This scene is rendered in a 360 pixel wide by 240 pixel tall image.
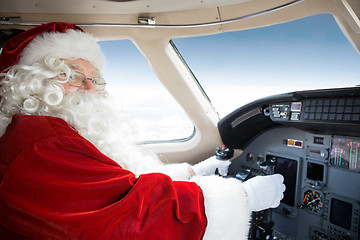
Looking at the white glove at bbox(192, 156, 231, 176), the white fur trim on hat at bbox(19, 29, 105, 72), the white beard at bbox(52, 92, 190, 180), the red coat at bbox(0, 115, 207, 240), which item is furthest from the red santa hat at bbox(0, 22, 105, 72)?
the white glove at bbox(192, 156, 231, 176)

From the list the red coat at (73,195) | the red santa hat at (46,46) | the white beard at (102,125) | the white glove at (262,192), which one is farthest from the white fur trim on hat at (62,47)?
the white glove at (262,192)

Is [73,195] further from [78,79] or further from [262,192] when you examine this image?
[262,192]

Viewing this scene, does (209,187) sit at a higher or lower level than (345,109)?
lower

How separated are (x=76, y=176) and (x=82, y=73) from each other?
26.2 inches

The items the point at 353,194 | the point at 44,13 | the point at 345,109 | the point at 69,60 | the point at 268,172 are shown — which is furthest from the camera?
the point at 44,13

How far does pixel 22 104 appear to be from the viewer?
1.08 metres

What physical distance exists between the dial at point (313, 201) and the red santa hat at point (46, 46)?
6.45ft

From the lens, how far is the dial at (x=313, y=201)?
183 cm

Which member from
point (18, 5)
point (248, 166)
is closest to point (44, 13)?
point (18, 5)

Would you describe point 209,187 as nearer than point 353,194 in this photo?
Yes

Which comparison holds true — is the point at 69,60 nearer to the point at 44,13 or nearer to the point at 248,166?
the point at 44,13

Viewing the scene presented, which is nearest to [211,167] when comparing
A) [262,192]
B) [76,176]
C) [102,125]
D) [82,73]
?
[262,192]

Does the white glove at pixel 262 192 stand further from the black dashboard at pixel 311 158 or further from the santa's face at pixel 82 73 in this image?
the santa's face at pixel 82 73

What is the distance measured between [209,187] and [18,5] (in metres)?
2.02
